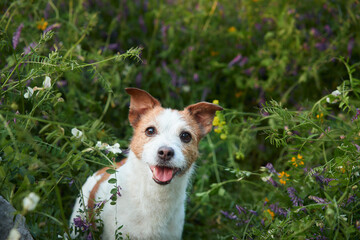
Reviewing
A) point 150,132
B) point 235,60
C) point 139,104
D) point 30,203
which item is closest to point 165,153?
point 150,132

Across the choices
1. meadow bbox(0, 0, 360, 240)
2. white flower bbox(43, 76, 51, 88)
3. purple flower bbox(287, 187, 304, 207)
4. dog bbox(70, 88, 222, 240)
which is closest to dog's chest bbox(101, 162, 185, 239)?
dog bbox(70, 88, 222, 240)

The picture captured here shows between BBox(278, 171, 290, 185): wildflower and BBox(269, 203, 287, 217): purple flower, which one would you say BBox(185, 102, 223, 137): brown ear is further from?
BBox(269, 203, 287, 217): purple flower

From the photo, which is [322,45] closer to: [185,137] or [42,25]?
[185,137]

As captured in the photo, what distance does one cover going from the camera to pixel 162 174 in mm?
2971

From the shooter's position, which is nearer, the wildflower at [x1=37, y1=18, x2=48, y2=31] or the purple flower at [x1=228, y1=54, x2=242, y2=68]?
the wildflower at [x1=37, y1=18, x2=48, y2=31]

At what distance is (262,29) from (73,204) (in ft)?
12.4

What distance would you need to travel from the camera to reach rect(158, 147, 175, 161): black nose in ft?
9.29

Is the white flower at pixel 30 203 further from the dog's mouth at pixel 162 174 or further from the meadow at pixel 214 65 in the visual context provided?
the meadow at pixel 214 65

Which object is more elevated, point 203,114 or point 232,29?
point 232,29

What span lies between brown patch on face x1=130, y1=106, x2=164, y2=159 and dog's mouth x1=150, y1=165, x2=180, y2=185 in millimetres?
205

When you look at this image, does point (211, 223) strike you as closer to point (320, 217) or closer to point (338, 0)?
point (320, 217)

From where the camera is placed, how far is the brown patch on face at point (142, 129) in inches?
122

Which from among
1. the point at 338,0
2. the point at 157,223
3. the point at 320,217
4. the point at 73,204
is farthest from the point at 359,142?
the point at 338,0

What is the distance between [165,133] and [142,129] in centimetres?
23
